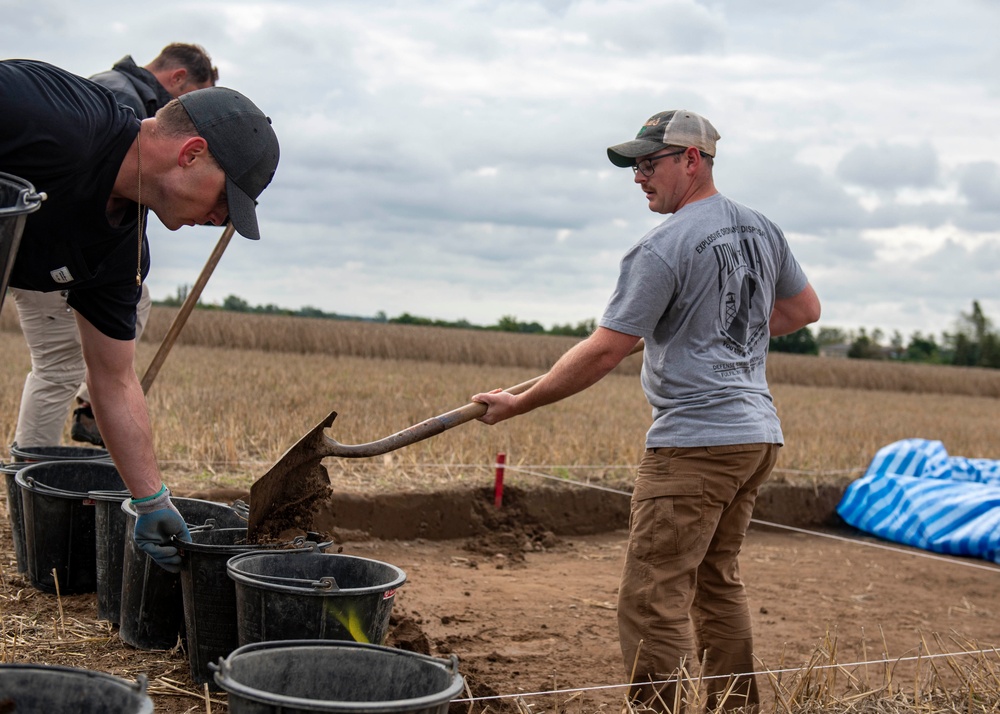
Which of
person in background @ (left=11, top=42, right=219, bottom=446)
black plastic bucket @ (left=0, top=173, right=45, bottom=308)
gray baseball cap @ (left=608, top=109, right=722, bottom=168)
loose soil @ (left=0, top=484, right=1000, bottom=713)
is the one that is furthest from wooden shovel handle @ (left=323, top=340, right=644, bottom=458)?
person in background @ (left=11, top=42, right=219, bottom=446)

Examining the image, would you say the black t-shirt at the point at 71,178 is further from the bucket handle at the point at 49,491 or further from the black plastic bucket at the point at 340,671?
the black plastic bucket at the point at 340,671

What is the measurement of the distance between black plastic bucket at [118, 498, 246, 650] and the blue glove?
6.5 inches

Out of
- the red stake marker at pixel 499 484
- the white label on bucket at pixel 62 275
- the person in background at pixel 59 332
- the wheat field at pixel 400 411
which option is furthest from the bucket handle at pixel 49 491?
the red stake marker at pixel 499 484

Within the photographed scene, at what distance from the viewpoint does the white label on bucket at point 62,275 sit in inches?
119

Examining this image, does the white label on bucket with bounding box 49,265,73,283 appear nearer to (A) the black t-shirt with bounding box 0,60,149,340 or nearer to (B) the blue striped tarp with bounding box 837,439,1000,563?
(A) the black t-shirt with bounding box 0,60,149,340

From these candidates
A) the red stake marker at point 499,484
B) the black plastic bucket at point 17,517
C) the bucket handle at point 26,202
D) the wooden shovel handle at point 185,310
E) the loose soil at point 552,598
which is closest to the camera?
the bucket handle at point 26,202

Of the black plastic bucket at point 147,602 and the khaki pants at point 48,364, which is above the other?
the khaki pants at point 48,364

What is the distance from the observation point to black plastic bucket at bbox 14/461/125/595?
417 centimetres

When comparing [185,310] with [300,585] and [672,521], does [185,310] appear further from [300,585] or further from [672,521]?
[672,521]

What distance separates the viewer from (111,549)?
3939 millimetres

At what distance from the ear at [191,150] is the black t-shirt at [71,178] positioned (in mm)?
161

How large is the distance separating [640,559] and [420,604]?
2012mm

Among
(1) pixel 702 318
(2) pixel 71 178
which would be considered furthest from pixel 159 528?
(1) pixel 702 318

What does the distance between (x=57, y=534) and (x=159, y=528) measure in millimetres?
1068
